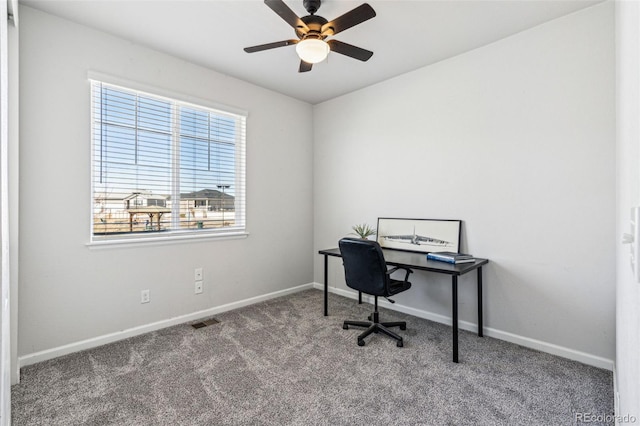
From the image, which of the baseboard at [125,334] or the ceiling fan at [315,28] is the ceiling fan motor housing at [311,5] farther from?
the baseboard at [125,334]

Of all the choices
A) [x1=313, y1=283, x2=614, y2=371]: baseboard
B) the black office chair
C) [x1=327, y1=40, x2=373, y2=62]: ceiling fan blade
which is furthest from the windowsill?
[x1=327, y1=40, x2=373, y2=62]: ceiling fan blade

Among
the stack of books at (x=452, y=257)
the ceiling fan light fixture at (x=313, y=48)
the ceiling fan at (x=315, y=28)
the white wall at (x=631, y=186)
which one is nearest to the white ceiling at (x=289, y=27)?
the ceiling fan at (x=315, y=28)

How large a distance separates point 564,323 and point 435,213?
135cm

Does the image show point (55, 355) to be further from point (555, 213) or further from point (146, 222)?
point (555, 213)

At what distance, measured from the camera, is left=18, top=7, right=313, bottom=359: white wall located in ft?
7.64

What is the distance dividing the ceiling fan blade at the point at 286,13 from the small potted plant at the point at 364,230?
219 centimetres

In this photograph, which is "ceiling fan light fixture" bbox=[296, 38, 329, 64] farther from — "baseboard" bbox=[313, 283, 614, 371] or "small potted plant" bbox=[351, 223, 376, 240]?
"baseboard" bbox=[313, 283, 614, 371]

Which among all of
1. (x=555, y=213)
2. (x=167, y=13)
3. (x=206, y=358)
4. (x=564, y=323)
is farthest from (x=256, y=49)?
(x=564, y=323)

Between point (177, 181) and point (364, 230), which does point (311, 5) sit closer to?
point (177, 181)

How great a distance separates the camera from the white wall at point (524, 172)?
2.30 meters

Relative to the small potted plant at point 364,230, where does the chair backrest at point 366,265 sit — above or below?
below

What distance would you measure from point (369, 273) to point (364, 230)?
3.90ft

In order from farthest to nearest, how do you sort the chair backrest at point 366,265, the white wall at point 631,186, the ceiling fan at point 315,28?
the chair backrest at point 366,265 < the ceiling fan at point 315,28 < the white wall at point 631,186

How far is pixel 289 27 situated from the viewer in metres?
2.57
